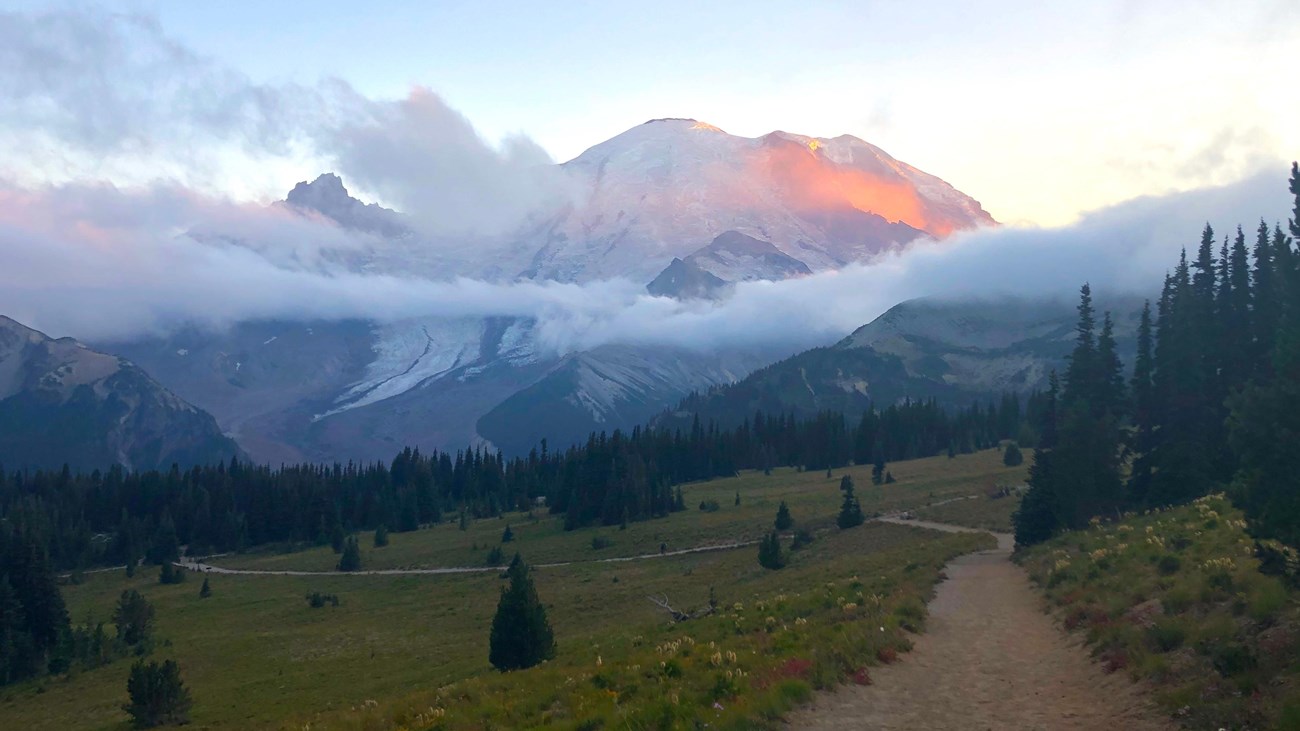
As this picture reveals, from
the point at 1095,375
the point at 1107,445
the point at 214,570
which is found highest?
the point at 1095,375

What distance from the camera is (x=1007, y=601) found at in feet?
116

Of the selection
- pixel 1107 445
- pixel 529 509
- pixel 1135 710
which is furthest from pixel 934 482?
pixel 1135 710

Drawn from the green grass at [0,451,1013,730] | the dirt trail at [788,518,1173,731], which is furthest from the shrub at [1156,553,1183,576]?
the green grass at [0,451,1013,730]

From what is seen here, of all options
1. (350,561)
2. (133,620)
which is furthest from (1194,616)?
(350,561)

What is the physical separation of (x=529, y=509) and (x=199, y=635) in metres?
88.8

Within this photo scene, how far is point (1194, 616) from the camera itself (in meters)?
22.9

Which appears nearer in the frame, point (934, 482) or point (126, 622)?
point (126, 622)

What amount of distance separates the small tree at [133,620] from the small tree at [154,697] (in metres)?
29.5

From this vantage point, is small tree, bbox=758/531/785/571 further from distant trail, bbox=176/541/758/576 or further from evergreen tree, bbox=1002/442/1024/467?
evergreen tree, bbox=1002/442/1024/467

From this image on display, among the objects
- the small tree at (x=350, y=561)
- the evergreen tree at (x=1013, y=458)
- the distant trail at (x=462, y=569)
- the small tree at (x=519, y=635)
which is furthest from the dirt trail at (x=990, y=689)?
the evergreen tree at (x=1013, y=458)

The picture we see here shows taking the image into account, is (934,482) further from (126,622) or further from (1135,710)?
(1135,710)

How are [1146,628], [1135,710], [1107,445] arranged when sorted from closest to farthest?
[1135,710] → [1146,628] → [1107,445]

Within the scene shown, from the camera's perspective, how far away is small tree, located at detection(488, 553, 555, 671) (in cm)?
3738

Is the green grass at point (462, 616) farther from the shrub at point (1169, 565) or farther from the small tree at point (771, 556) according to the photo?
the shrub at point (1169, 565)
